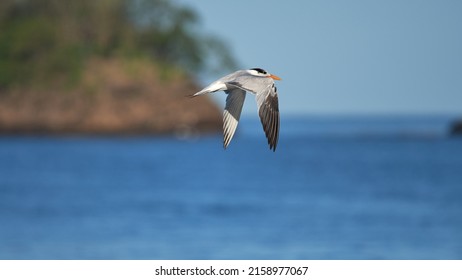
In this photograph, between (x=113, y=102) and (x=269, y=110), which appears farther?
(x=113, y=102)

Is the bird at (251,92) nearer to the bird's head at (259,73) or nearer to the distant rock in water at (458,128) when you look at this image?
the bird's head at (259,73)

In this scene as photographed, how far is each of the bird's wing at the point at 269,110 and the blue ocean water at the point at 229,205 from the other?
2060 cm

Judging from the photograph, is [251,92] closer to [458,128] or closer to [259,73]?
[259,73]

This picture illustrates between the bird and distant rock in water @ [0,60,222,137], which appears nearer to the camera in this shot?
the bird

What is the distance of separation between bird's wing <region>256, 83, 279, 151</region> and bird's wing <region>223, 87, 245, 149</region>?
28 centimetres

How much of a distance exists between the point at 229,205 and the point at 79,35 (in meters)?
48.6

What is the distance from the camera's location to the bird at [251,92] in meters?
8.19

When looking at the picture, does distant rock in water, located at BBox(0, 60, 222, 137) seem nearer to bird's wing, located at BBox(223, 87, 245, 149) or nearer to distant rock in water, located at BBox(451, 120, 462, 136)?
distant rock in water, located at BBox(451, 120, 462, 136)

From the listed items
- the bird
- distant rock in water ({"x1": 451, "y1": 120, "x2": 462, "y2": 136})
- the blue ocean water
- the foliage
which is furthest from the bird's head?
distant rock in water ({"x1": 451, "y1": 120, "x2": 462, "y2": 136})

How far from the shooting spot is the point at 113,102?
92312mm

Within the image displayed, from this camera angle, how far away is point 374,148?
111 m

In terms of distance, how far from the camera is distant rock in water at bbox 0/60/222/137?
91938mm

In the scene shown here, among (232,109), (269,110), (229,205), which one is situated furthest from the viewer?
(229,205)

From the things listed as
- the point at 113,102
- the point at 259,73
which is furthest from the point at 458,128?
the point at 259,73
